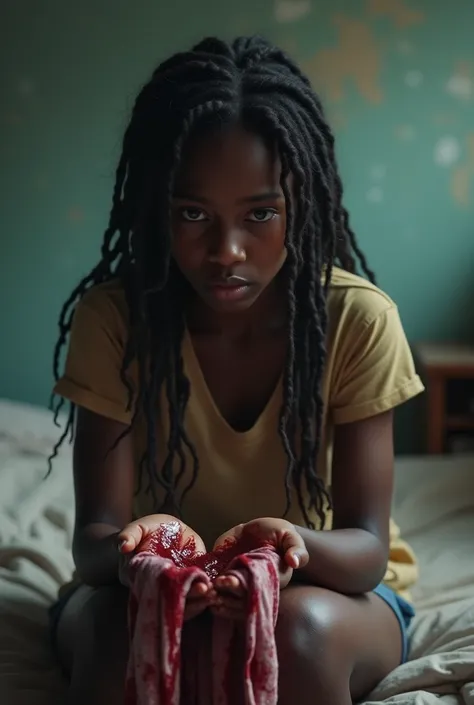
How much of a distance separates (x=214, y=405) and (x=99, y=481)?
0.54 feet

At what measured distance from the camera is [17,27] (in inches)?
91.8

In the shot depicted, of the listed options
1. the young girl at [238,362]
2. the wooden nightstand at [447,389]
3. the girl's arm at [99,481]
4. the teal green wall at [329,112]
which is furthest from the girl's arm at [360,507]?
→ the teal green wall at [329,112]

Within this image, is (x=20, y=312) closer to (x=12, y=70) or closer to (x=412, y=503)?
(x=12, y=70)

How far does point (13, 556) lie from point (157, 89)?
731 millimetres

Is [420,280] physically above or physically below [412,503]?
above

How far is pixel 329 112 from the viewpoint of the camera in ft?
7.63

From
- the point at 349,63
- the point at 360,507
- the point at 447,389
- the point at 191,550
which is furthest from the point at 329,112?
the point at 191,550

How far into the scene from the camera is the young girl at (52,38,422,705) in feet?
3.28

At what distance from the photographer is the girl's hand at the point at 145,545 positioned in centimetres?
83

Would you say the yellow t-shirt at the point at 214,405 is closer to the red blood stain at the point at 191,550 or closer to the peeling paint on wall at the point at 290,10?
the red blood stain at the point at 191,550

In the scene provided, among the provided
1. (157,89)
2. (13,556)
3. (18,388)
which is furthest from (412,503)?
(18,388)

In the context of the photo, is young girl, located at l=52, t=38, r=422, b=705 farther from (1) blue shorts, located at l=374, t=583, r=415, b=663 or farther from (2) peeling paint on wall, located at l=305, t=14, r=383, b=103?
(2) peeling paint on wall, located at l=305, t=14, r=383, b=103

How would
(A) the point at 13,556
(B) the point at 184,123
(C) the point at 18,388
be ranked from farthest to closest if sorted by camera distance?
(C) the point at 18,388
(A) the point at 13,556
(B) the point at 184,123

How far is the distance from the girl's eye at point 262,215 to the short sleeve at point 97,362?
233mm
